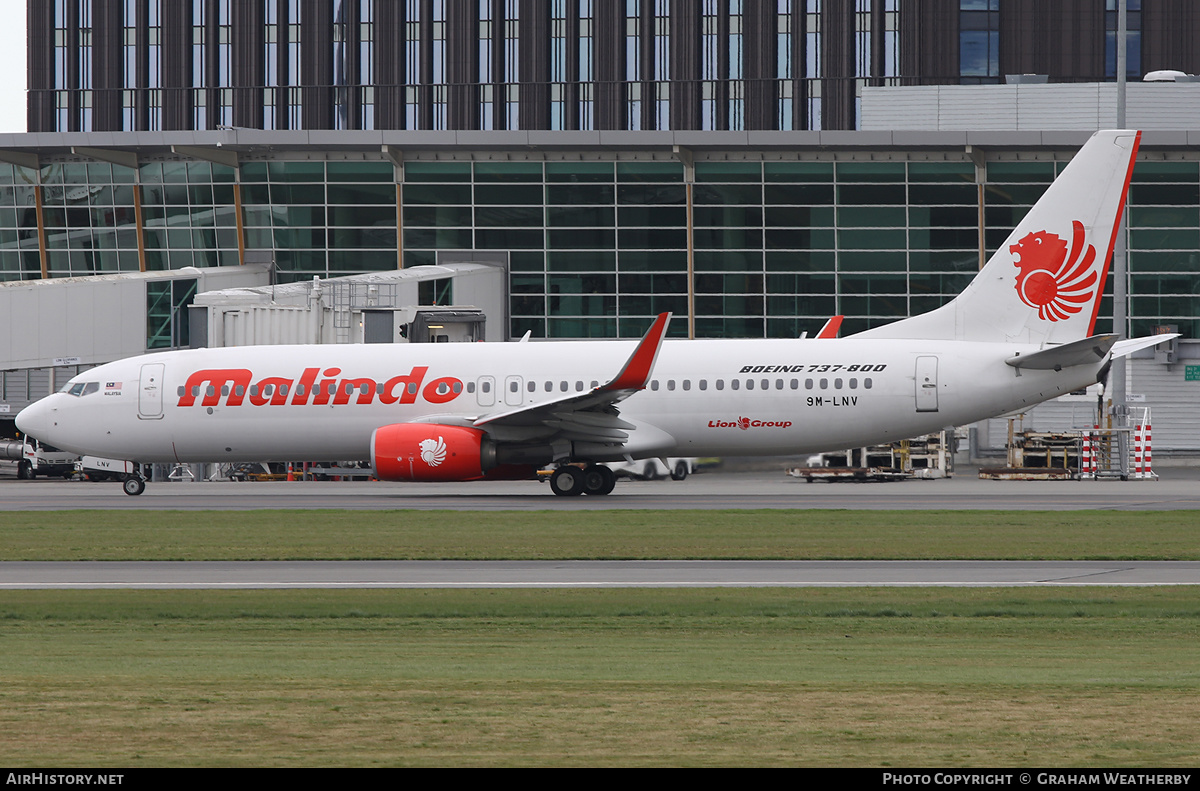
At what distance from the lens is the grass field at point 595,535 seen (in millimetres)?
19203

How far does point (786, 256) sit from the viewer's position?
55.9 meters

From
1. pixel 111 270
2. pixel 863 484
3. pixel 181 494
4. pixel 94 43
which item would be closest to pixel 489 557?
pixel 181 494

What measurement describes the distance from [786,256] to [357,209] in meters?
16.8

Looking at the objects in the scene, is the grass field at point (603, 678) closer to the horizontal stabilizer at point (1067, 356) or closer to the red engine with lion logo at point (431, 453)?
the red engine with lion logo at point (431, 453)

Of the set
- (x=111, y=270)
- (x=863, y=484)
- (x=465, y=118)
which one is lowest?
(x=863, y=484)

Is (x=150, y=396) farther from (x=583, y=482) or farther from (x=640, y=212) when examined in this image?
(x=640, y=212)

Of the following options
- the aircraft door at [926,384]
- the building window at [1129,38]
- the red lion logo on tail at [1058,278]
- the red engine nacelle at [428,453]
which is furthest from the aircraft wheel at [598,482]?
the building window at [1129,38]

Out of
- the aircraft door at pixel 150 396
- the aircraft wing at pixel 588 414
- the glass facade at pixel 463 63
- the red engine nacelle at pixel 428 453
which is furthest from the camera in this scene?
the glass facade at pixel 463 63

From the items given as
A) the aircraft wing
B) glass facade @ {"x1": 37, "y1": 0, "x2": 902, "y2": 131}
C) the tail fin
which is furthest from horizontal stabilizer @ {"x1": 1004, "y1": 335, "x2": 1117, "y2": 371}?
glass facade @ {"x1": 37, "y1": 0, "x2": 902, "y2": 131}

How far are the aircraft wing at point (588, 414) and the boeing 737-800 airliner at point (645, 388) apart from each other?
0.05 metres

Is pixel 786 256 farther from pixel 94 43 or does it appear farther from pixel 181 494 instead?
pixel 94 43

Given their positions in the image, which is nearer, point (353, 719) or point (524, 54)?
point (353, 719)

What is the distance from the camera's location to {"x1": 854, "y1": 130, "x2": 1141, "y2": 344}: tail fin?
3042 centimetres

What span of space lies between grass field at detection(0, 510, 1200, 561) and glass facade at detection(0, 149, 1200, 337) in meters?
31.3
